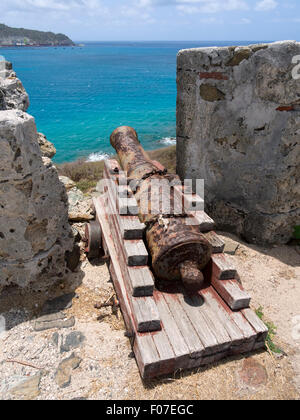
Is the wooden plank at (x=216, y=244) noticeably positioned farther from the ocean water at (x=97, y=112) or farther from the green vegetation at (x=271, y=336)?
the ocean water at (x=97, y=112)

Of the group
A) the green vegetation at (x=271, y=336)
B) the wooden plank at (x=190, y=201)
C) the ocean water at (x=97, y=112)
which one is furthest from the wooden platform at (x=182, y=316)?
the ocean water at (x=97, y=112)

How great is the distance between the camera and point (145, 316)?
2729 mm

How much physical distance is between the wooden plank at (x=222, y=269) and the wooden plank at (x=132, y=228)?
2.58ft

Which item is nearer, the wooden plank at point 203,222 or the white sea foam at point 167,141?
the wooden plank at point 203,222

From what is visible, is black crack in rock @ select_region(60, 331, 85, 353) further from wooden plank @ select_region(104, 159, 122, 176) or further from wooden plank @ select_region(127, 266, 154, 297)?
wooden plank @ select_region(104, 159, 122, 176)

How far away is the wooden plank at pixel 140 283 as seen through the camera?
113 inches

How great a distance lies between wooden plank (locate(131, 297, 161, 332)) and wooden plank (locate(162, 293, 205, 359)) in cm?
24

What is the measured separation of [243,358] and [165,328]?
760 mm

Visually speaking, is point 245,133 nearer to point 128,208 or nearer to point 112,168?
point 112,168

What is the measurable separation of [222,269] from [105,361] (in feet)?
4.46

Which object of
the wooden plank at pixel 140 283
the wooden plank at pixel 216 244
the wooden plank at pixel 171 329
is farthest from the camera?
the wooden plank at pixel 216 244

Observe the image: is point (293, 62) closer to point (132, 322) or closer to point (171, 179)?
point (171, 179)

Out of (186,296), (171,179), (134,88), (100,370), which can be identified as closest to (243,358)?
(186,296)

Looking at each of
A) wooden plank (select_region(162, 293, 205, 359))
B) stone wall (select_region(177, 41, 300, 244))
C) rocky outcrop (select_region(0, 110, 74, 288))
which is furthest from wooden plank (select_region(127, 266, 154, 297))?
stone wall (select_region(177, 41, 300, 244))
